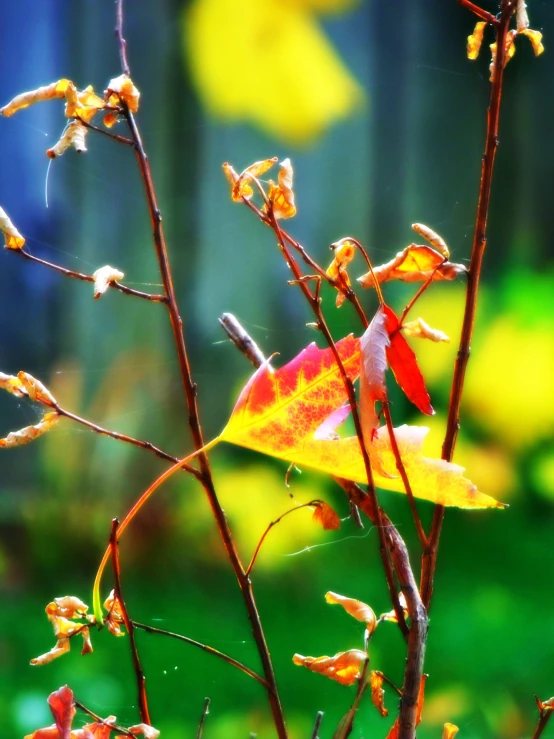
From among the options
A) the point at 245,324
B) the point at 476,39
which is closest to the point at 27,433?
the point at 476,39

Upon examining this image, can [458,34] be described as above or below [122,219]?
above

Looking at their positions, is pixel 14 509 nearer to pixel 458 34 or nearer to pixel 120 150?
pixel 120 150

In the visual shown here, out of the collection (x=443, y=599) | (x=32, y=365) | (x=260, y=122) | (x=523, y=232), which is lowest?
(x=443, y=599)

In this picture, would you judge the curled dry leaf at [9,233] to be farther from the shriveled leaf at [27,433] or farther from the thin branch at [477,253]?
the thin branch at [477,253]

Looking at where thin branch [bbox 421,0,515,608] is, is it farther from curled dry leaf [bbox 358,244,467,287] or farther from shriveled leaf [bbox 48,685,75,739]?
shriveled leaf [bbox 48,685,75,739]

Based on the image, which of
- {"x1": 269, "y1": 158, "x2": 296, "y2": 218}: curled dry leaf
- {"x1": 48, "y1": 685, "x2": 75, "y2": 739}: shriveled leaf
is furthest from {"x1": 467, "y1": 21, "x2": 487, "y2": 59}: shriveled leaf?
{"x1": 48, "y1": 685, "x2": 75, "y2": 739}: shriveled leaf

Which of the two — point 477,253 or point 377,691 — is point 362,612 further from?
point 477,253

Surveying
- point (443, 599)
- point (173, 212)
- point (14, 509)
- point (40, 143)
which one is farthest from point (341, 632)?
point (40, 143)

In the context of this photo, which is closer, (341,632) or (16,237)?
(16,237)
